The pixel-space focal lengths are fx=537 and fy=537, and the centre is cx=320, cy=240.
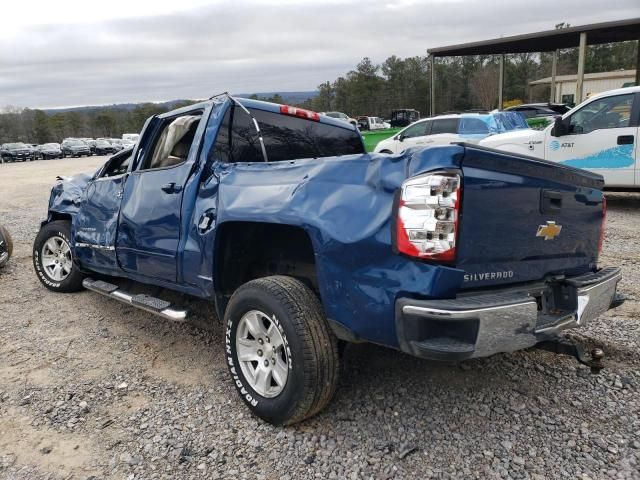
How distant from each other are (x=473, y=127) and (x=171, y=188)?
11527mm

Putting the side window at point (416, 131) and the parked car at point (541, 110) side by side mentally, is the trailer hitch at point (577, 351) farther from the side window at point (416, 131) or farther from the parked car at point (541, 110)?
the parked car at point (541, 110)

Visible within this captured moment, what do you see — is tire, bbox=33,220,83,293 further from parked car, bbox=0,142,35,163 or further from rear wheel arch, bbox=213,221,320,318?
parked car, bbox=0,142,35,163

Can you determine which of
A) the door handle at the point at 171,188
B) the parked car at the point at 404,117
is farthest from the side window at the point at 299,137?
the parked car at the point at 404,117

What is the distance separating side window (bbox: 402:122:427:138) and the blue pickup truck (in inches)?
450

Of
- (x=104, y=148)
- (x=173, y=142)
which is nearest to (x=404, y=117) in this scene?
(x=104, y=148)

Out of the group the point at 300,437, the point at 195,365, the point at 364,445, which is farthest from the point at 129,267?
Result: the point at 364,445

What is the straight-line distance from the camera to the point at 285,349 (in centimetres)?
288

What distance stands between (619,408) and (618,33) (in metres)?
24.5

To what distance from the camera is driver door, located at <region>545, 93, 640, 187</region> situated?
28.7 ft

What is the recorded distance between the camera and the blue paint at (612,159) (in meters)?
8.75

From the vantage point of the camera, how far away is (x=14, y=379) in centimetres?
376

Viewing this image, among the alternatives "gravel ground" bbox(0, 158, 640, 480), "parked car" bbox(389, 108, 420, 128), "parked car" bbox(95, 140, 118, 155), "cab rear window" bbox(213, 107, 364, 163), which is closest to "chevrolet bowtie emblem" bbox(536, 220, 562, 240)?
"gravel ground" bbox(0, 158, 640, 480)

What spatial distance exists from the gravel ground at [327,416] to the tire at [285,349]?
0.18 meters

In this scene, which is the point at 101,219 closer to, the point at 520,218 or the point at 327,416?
the point at 327,416
